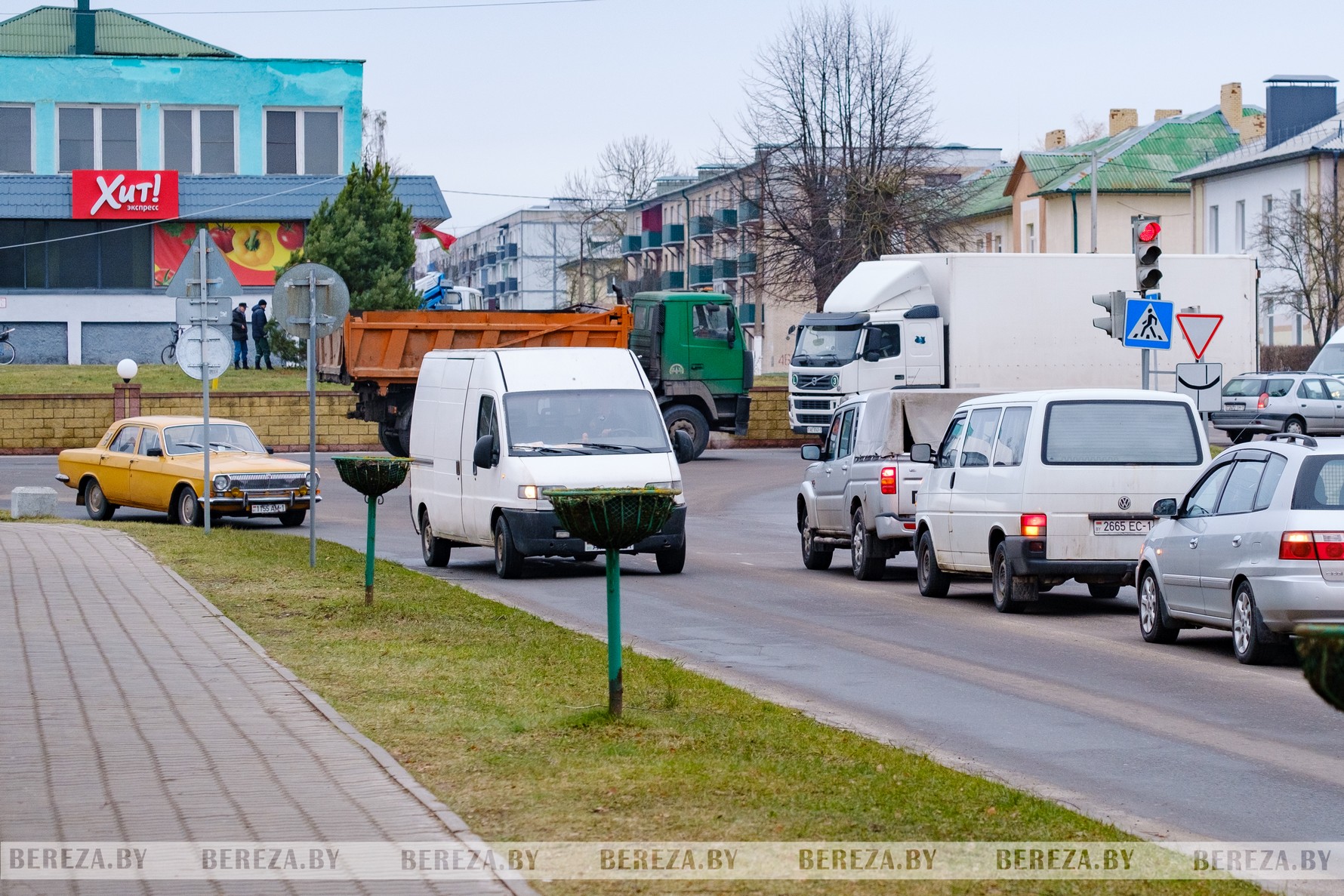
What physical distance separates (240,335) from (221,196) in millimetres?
6764

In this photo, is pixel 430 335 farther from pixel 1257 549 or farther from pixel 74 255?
pixel 74 255

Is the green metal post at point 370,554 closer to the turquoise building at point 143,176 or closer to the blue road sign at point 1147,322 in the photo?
the blue road sign at point 1147,322

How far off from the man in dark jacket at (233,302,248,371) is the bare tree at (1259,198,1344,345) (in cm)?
3161

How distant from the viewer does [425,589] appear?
1580cm

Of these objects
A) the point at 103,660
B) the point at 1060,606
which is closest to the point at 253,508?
the point at 1060,606

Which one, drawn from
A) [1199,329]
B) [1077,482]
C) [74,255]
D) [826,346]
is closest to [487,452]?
[1077,482]

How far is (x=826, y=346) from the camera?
37.6 metres

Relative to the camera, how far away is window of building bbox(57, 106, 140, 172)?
58750mm

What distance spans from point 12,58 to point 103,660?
2068 inches

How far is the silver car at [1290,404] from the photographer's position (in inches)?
1727

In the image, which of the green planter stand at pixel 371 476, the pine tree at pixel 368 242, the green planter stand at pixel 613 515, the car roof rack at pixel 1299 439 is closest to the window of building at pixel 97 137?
the pine tree at pixel 368 242

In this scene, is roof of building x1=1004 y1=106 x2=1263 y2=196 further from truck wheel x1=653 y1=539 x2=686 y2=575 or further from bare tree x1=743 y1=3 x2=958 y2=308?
truck wheel x1=653 y1=539 x2=686 y2=575

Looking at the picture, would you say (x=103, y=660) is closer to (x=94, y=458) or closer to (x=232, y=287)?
(x=232, y=287)

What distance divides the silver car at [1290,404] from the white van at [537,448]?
28.1 meters
